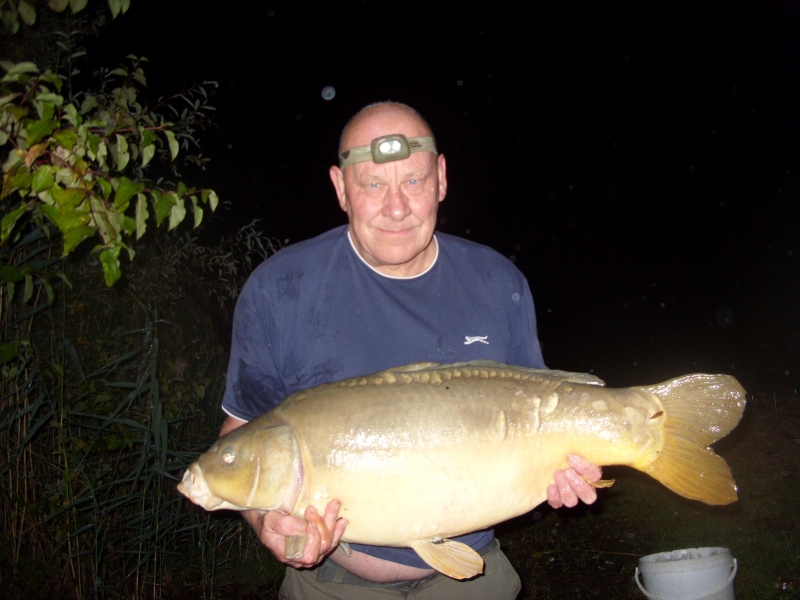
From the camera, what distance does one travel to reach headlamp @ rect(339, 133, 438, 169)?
2.38m

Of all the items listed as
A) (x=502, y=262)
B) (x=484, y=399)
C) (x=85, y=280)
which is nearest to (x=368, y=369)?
(x=484, y=399)

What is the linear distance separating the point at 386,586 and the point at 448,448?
33.2 inches

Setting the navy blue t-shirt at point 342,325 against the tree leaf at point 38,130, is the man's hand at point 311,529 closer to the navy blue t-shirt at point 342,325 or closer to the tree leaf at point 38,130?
the navy blue t-shirt at point 342,325

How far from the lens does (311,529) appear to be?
1938mm

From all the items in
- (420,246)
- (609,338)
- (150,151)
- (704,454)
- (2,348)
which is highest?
(150,151)

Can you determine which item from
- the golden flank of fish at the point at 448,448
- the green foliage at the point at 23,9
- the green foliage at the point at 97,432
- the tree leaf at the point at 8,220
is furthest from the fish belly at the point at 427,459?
the green foliage at the point at 97,432

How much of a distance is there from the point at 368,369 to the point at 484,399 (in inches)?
19.6

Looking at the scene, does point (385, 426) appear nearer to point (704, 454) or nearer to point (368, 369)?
point (368, 369)

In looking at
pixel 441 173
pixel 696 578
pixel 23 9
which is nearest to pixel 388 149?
pixel 441 173

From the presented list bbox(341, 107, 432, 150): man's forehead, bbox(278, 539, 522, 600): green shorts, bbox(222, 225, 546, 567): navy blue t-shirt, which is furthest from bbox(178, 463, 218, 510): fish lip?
bbox(341, 107, 432, 150): man's forehead

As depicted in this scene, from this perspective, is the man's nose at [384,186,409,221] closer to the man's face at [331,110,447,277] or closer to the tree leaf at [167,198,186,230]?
the man's face at [331,110,447,277]

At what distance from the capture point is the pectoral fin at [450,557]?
2010 mm

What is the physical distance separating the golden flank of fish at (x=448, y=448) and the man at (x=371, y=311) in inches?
9.9

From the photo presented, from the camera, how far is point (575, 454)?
2100 mm
